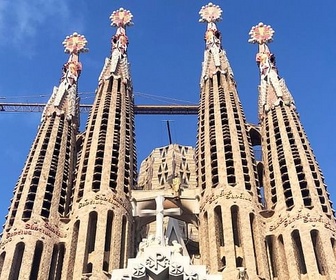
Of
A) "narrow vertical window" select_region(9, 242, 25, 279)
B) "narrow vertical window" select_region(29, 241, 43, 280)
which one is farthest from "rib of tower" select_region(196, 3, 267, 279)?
"narrow vertical window" select_region(9, 242, 25, 279)

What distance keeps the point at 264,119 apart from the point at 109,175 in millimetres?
10255

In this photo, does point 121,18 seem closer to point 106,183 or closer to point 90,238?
point 106,183

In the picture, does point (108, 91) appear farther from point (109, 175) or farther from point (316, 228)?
point (316, 228)

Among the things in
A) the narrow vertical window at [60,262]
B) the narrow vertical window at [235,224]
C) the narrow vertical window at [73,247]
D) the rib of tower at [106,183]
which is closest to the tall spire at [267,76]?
the rib of tower at [106,183]

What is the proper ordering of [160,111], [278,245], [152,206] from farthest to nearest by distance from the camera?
[160,111], [152,206], [278,245]

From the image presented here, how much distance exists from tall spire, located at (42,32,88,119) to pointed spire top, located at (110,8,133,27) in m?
2.78

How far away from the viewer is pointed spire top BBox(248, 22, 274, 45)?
161 feet

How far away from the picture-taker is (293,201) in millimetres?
33875

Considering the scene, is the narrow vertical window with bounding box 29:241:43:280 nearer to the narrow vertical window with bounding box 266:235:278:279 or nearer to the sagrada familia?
the sagrada familia

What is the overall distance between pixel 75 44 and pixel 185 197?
17.3 meters

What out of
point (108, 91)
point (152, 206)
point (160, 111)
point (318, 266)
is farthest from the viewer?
point (160, 111)

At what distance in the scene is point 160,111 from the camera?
5869 centimetres

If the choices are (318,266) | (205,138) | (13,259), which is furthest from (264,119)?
(13,259)

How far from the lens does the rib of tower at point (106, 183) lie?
32500mm
